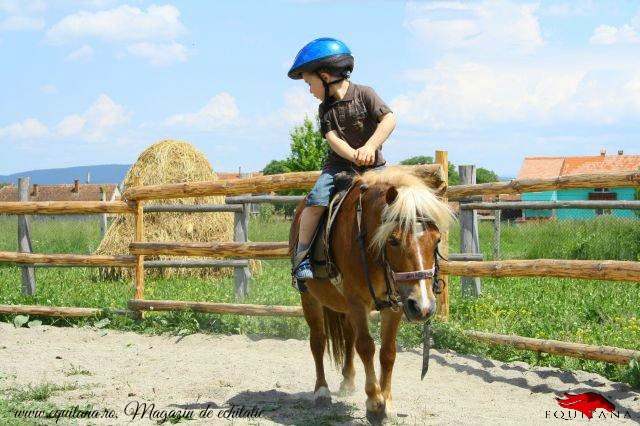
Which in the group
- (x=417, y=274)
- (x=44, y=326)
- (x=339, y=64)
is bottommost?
(x=44, y=326)

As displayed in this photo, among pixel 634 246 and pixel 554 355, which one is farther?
pixel 634 246

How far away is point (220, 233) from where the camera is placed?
50.6 ft

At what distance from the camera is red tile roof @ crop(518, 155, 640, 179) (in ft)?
150

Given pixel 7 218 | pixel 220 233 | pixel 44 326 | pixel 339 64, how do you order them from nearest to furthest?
pixel 339 64 < pixel 44 326 < pixel 220 233 < pixel 7 218

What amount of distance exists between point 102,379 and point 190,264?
225 inches

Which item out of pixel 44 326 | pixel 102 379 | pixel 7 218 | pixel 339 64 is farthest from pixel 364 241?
pixel 7 218

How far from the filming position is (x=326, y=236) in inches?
210

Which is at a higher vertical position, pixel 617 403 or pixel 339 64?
pixel 339 64

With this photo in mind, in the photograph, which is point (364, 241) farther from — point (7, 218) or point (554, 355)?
point (7, 218)

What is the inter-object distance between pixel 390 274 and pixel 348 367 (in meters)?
1.48

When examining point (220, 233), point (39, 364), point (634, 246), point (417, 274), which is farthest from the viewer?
point (220, 233)

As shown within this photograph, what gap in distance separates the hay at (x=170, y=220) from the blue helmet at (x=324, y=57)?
9242 millimetres

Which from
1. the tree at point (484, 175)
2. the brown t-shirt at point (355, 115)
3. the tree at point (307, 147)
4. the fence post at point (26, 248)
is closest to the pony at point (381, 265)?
the brown t-shirt at point (355, 115)

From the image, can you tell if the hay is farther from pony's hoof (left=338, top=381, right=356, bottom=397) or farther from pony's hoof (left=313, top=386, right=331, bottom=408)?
pony's hoof (left=313, top=386, right=331, bottom=408)
